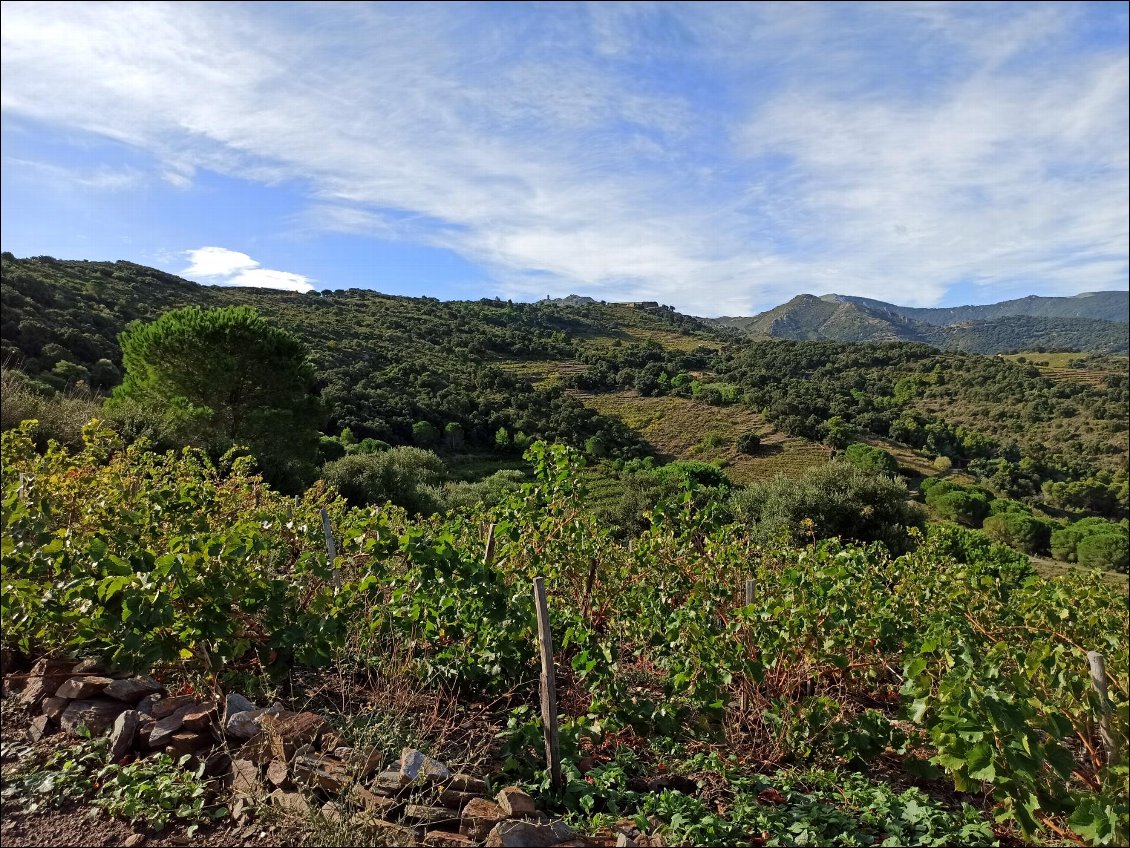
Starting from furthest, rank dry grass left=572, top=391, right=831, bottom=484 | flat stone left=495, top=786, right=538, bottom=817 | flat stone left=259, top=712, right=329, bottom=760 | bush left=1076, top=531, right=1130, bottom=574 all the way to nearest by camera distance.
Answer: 1. dry grass left=572, top=391, right=831, bottom=484
2. bush left=1076, top=531, right=1130, bottom=574
3. flat stone left=259, top=712, right=329, bottom=760
4. flat stone left=495, top=786, right=538, bottom=817

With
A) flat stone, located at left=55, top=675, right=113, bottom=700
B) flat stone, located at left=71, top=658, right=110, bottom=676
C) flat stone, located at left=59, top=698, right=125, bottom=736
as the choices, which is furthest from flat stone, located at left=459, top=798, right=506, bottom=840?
flat stone, located at left=71, top=658, right=110, bottom=676

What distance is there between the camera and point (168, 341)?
16.6 meters

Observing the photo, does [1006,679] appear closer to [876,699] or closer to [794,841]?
[794,841]

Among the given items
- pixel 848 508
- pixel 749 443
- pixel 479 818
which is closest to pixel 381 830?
pixel 479 818

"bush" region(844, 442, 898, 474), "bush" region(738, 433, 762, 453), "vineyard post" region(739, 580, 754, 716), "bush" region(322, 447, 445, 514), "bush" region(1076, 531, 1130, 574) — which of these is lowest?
"bush" region(1076, 531, 1130, 574)

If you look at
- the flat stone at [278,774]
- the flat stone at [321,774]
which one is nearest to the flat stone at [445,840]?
the flat stone at [321,774]

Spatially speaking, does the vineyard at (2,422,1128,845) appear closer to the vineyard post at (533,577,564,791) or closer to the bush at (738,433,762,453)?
the vineyard post at (533,577,564,791)

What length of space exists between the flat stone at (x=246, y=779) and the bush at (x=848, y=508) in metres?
16.2

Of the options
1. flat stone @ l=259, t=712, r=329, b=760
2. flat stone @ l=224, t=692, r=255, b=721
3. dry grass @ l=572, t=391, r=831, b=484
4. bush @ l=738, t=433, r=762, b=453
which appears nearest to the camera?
flat stone @ l=259, t=712, r=329, b=760

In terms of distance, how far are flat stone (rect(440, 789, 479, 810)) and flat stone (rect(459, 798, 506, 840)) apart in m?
0.10

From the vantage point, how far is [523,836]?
84.1 inches

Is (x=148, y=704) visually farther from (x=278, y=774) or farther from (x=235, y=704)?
(x=278, y=774)

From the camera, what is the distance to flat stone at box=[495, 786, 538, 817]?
2.33m

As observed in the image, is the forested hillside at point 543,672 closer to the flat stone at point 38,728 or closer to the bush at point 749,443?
the flat stone at point 38,728
